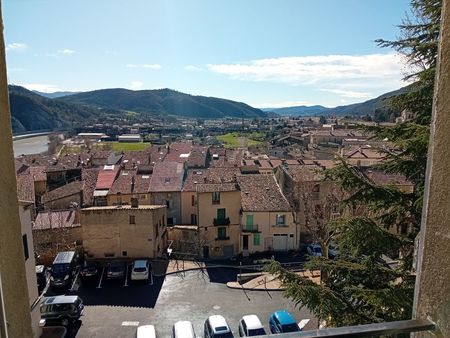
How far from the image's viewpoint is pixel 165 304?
16125mm

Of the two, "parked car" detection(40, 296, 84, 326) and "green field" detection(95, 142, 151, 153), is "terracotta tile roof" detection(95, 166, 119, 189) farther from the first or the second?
"green field" detection(95, 142, 151, 153)

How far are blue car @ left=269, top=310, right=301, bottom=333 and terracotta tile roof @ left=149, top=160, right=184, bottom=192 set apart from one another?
15.9 m

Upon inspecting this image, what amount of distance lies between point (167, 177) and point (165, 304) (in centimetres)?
1378

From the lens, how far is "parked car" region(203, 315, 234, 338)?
12.1 m

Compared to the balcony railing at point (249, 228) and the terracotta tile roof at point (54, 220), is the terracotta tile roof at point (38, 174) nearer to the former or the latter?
the terracotta tile roof at point (54, 220)

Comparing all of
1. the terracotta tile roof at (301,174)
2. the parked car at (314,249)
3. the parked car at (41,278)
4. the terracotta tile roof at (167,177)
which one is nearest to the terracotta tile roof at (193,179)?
the terracotta tile roof at (167,177)

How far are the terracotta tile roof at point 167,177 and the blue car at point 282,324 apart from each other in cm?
1585

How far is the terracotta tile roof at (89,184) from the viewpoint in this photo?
2893cm

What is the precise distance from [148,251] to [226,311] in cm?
715

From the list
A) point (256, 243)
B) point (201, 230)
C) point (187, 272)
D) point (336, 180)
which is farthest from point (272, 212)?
point (336, 180)

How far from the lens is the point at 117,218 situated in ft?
68.7

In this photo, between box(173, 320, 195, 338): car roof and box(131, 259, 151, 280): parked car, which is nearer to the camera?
box(173, 320, 195, 338): car roof

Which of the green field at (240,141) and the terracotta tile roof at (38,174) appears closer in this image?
the terracotta tile roof at (38,174)

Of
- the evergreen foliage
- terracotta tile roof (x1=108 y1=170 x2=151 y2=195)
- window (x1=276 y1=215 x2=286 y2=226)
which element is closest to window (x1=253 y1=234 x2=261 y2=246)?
window (x1=276 y1=215 x2=286 y2=226)
